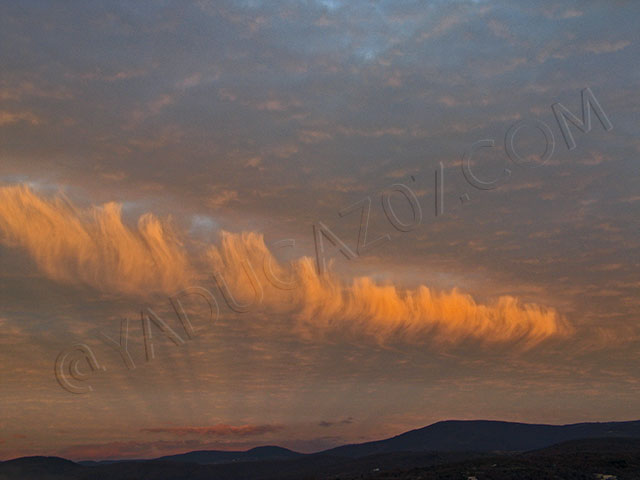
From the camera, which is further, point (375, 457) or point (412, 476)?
point (375, 457)

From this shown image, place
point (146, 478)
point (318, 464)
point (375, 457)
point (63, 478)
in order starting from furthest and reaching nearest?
1. point (63, 478)
2. point (146, 478)
3. point (318, 464)
4. point (375, 457)

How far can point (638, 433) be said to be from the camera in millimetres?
199875

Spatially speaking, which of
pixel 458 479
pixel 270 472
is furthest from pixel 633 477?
pixel 270 472

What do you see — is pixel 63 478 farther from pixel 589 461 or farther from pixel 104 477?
pixel 589 461

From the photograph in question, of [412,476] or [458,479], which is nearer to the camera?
[458,479]

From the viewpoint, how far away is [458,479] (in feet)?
176

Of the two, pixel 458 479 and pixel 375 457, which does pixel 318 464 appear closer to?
pixel 375 457

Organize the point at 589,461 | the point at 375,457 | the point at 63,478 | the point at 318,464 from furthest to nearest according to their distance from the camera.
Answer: the point at 63,478
the point at 318,464
the point at 375,457
the point at 589,461

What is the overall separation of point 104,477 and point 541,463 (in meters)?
156

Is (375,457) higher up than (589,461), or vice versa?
(589,461)

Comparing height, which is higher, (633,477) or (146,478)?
(633,477)

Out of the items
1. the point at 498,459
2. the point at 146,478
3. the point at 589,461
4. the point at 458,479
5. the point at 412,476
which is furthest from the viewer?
the point at 146,478

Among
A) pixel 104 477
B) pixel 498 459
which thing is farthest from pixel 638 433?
pixel 104 477

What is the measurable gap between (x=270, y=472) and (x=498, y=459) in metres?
124
